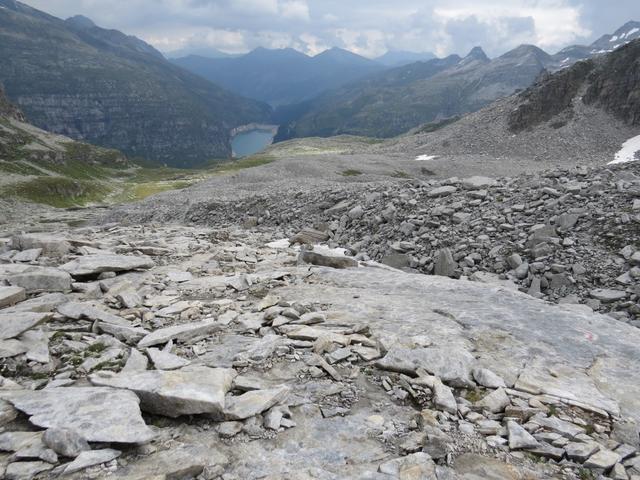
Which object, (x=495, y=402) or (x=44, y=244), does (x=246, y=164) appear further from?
(x=495, y=402)

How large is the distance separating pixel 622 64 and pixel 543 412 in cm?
12607

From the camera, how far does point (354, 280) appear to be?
48.0 feet

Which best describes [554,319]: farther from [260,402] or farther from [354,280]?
[260,402]

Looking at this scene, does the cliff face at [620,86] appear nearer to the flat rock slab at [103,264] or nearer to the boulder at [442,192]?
the boulder at [442,192]

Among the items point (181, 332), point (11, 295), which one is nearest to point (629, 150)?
point (181, 332)

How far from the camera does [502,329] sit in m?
10.5

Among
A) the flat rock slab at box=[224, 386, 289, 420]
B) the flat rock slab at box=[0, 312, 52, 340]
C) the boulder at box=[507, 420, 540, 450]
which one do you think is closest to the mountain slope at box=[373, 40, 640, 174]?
the flat rock slab at box=[0, 312, 52, 340]

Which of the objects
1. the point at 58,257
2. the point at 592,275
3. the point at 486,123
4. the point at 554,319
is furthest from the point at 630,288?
the point at 486,123

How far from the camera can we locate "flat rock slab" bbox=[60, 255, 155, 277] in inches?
539

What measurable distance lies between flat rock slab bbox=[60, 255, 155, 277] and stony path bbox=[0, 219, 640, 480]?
153 millimetres

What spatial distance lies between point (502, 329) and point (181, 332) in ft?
24.3

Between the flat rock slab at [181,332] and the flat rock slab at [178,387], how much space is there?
1542 millimetres

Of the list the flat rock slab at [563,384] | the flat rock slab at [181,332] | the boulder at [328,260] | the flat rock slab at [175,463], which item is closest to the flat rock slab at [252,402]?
the flat rock slab at [175,463]

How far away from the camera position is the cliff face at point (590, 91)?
3858 inches
